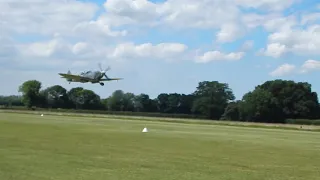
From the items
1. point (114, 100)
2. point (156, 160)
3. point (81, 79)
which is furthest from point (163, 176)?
point (114, 100)

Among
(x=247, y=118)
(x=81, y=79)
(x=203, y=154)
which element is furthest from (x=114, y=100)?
(x=203, y=154)

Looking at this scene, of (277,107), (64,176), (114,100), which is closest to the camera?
(64,176)

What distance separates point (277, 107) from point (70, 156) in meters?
146

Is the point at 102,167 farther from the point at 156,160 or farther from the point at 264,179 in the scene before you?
the point at 264,179

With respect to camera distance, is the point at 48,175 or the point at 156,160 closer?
the point at 48,175

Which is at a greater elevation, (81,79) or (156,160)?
(81,79)

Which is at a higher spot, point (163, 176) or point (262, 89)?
point (262, 89)

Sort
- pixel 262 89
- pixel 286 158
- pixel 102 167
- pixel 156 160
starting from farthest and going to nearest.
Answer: pixel 262 89, pixel 286 158, pixel 156 160, pixel 102 167

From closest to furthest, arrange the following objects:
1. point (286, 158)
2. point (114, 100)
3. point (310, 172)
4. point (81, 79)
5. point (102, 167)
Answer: point (102, 167) < point (310, 172) < point (286, 158) < point (81, 79) < point (114, 100)

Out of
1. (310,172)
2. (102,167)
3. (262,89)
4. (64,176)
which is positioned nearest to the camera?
(64,176)

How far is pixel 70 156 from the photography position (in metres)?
22.2

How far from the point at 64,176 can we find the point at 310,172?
30.1 ft

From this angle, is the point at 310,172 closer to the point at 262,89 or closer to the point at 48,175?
the point at 48,175

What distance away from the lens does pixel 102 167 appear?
18938 mm
